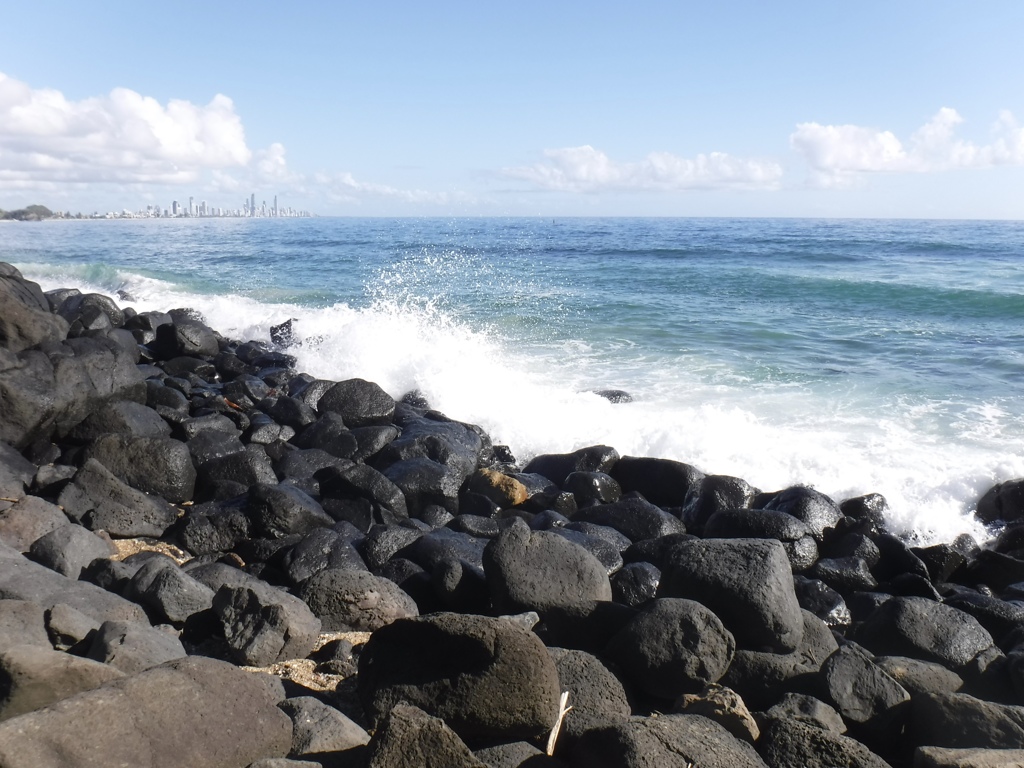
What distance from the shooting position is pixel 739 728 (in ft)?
10.1

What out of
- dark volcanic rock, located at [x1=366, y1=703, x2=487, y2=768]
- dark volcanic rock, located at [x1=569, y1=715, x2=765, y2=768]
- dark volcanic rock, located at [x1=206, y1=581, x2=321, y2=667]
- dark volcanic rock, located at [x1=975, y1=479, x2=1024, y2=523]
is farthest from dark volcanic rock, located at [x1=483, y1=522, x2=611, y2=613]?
dark volcanic rock, located at [x1=975, y1=479, x2=1024, y2=523]

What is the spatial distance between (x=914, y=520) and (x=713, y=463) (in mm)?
1846

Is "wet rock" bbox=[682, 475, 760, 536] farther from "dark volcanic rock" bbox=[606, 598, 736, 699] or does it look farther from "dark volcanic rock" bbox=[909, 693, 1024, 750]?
"dark volcanic rock" bbox=[909, 693, 1024, 750]

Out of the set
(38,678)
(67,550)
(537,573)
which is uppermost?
(38,678)

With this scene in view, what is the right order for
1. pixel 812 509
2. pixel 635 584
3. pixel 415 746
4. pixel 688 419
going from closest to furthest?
pixel 415 746, pixel 635 584, pixel 812 509, pixel 688 419

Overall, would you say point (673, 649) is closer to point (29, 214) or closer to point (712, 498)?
point (712, 498)

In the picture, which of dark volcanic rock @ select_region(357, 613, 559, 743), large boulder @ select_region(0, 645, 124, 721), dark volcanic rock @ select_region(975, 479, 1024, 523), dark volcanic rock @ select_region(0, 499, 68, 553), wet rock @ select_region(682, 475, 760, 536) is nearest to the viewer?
large boulder @ select_region(0, 645, 124, 721)

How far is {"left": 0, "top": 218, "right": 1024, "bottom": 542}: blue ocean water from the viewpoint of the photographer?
8367 millimetres

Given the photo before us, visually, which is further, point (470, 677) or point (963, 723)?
point (963, 723)

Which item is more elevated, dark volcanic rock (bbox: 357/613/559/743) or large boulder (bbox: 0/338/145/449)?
large boulder (bbox: 0/338/145/449)

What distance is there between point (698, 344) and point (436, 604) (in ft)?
33.1

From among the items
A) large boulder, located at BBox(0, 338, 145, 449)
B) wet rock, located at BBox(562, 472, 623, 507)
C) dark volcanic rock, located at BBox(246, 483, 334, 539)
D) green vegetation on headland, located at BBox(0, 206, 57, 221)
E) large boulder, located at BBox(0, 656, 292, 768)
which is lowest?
wet rock, located at BBox(562, 472, 623, 507)

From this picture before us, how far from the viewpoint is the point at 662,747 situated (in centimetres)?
268

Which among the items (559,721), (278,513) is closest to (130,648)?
(559,721)
